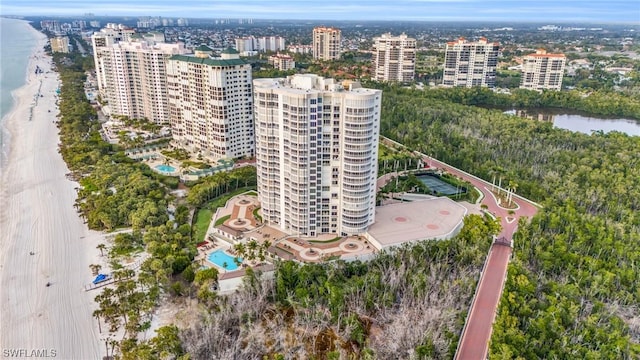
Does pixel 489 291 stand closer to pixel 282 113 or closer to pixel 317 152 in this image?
pixel 317 152

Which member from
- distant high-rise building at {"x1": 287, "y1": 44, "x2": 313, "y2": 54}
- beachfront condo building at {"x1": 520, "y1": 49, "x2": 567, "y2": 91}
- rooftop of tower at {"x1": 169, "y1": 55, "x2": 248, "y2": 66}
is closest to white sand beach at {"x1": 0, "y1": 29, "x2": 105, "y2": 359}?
rooftop of tower at {"x1": 169, "y1": 55, "x2": 248, "y2": 66}

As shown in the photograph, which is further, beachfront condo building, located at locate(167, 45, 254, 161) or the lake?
the lake

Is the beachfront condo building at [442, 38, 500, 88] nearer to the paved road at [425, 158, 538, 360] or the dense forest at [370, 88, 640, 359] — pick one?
the dense forest at [370, 88, 640, 359]

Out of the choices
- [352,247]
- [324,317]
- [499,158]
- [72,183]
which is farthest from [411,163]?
[72,183]

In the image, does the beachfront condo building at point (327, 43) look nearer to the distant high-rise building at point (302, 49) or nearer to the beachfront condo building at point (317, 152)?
the distant high-rise building at point (302, 49)

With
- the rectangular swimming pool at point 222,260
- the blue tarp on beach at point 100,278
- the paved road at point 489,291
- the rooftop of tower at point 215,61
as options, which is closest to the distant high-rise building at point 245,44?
the rooftop of tower at point 215,61
